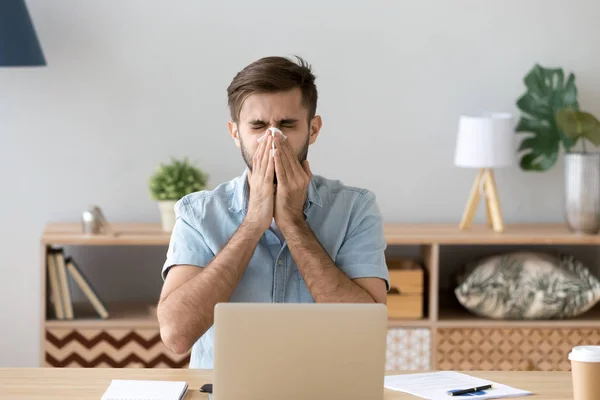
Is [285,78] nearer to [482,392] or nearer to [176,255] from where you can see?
[176,255]

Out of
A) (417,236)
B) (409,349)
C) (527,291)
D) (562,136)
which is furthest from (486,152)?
(409,349)

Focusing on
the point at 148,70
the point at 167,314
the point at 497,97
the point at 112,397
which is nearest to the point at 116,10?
the point at 148,70

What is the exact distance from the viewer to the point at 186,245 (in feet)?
7.20

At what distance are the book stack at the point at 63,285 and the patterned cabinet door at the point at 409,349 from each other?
1.04m

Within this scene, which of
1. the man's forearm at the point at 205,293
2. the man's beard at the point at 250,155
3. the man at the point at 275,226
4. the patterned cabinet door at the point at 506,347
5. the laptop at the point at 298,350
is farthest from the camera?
the patterned cabinet door at the point at 506,347

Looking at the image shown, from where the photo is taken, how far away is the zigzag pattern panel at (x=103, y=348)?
3279mm

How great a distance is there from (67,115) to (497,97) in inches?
66.0

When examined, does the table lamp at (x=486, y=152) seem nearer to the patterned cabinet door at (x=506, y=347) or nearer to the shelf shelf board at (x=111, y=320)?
the patterned cabinet door at (x=506, y=347)

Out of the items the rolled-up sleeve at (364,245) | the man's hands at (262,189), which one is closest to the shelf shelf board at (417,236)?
the rolled-up sleeve at (364,245)

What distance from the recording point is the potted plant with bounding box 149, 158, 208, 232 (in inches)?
131

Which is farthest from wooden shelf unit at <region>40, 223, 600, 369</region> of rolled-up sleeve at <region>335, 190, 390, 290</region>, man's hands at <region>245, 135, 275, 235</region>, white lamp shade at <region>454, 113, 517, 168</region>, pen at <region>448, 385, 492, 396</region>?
pen at <region>448, 385, 492, 396</region>

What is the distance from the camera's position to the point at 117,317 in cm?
336

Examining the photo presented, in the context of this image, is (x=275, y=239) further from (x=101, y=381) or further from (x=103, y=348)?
(x=103, y=348)

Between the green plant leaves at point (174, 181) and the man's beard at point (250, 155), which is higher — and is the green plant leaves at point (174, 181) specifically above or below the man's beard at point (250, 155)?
below
